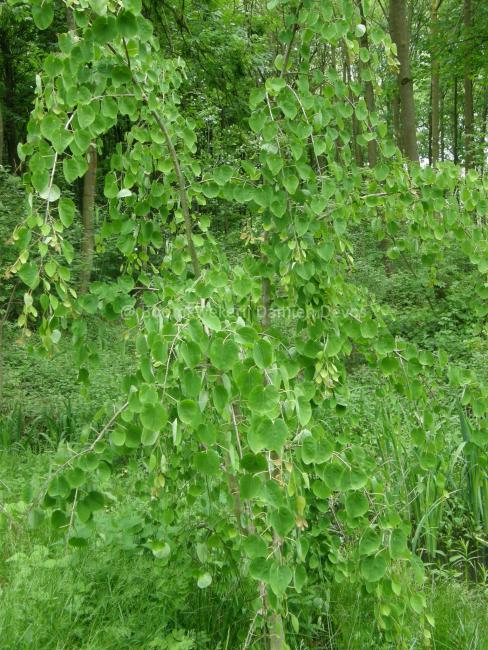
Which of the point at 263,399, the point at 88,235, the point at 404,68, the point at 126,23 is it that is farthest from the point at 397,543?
the point at 404,68

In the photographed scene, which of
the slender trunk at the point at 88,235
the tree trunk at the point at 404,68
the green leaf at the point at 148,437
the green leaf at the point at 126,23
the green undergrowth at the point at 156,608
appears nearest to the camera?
the green leaf at the point at 148,437

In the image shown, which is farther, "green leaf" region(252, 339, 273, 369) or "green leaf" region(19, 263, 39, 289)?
"green leaf" region(19, 263, 39, 289)

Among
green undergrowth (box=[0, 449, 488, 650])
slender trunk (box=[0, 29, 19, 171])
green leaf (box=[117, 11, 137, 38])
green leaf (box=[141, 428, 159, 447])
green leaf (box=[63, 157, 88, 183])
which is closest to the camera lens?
green leaf (box=[141, 428, 159, 447])

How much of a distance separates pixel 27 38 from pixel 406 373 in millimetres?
12590

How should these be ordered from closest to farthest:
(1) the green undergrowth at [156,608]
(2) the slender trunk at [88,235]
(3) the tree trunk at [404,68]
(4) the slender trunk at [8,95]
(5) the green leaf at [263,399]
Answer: (5) the green leaf at [263,399] < (1) the green undergrowth at [156,608] < (2) the slender trunk at [88,235] < (3) the tree trunk at [404,68] < (4) the slender trunk at [8,95]

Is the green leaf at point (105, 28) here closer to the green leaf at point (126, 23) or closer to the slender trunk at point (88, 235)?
the green leaf at point (126, 23)

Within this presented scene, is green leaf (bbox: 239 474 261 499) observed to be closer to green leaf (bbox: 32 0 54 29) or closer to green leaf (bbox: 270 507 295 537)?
green leaf (bbox: 270 507 295 537)

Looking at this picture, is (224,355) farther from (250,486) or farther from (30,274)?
(30,274)

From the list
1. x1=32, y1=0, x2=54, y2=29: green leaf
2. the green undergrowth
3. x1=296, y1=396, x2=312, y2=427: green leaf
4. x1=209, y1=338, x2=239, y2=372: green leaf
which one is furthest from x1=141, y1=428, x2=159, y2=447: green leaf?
x1=32, y1=0, x2=54, y2=29: green leaf

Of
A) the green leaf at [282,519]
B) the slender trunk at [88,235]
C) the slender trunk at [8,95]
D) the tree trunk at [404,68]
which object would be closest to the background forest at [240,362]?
the green leaf at [282,519]

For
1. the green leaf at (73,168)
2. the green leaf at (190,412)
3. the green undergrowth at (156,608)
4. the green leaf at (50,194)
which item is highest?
the green leaf at (73,168)

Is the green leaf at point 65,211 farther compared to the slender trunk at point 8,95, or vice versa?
the slender trunk at point 8,95

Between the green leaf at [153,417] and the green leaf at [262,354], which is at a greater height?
the green leaf at [262,354]

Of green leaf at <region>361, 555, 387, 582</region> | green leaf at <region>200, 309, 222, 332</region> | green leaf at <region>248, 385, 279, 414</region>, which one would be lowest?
green leaf at <region>361, 555, 387, 582</region>
